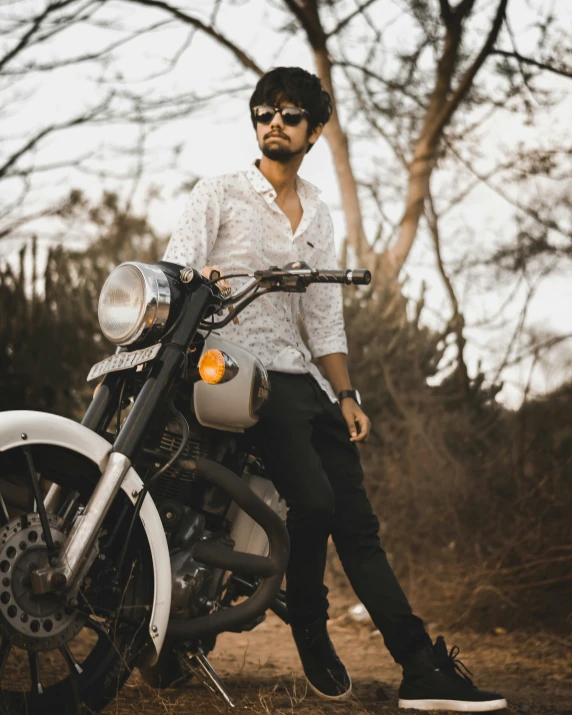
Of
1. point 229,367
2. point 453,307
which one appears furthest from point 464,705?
point 453,307

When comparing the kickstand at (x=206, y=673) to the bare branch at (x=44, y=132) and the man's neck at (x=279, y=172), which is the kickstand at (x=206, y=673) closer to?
the man's neck at (x=279, y=172)

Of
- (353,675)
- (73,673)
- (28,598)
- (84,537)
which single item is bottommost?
(353,675)

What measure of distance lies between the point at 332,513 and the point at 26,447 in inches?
46.3

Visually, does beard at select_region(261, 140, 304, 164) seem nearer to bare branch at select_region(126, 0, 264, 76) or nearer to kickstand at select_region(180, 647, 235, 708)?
kickstand at select_region(180, 647, 235, 708)

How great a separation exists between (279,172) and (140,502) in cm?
146

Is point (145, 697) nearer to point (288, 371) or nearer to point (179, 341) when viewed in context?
point (288, 371)

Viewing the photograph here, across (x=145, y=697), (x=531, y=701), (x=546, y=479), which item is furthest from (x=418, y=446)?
(x=145, y=697)

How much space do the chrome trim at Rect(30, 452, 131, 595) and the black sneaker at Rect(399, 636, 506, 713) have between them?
1357mm

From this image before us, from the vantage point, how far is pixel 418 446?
21.8ft

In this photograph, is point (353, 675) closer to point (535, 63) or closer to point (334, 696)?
point (334, 696)

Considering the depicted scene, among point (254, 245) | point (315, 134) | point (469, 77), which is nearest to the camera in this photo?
point (254, 245)

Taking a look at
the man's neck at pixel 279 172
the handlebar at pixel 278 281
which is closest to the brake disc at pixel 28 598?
the handlebar at pixel 278 281

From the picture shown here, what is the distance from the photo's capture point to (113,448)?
2641 millimetres

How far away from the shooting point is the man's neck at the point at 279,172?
3.58 meters
